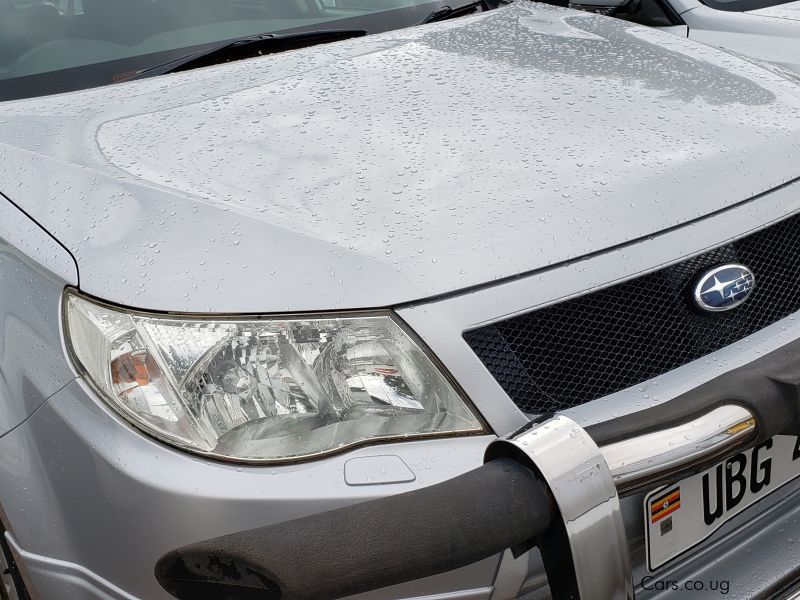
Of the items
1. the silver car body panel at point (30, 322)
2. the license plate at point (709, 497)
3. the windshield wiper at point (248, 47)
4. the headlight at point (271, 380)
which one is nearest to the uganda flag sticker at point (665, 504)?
the license plate at point (709, 497)

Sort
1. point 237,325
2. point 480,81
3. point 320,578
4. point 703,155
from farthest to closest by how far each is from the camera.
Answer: point 480,81 → point 703,155 → point 237,325 → point 320,578

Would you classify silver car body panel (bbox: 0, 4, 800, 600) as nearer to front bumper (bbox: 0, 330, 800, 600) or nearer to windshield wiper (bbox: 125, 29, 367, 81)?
front bumper (bbox: 0, 330, 800, 600)

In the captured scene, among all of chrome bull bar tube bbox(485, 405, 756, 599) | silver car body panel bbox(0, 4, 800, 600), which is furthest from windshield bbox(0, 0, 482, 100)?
chrome bull bar tube bbox(485, 405, 756, 599)

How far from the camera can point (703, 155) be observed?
1.72m

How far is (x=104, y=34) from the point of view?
7.49 ft

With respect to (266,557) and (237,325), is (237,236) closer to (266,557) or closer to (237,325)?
(237,325)

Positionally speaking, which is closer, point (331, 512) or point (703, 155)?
point (331, 512)

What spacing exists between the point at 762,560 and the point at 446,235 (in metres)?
0.76

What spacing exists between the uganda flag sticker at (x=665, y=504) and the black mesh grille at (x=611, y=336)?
0.62ft

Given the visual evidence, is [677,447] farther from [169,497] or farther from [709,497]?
[169,497]

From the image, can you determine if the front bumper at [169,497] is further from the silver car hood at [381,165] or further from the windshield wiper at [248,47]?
the windshield wiper at [248,47]

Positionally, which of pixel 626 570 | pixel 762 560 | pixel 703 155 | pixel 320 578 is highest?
pixel 703 155

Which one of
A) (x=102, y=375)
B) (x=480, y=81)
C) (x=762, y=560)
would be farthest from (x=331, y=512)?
(x=480, y=81)

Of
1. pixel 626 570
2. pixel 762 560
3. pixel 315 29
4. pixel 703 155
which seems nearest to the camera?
pixel 626 570
